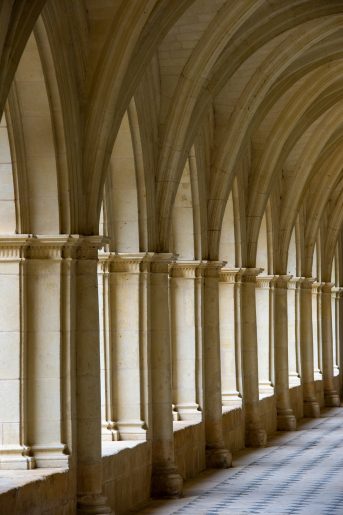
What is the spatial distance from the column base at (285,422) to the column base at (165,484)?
324 inches

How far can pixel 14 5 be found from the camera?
8516 millimetres

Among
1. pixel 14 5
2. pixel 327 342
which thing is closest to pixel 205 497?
pixel 14 5

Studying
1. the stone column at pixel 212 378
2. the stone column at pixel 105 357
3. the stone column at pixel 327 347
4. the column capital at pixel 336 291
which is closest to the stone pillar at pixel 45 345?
the stone column at pixel 105 357

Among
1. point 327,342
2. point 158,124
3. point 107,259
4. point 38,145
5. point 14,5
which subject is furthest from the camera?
point 327,342

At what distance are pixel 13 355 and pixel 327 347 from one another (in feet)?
58.6

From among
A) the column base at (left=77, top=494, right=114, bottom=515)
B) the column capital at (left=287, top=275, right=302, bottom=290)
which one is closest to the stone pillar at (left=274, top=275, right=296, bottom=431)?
the column capital at (left=287, top=275, right=302, bottom=290)

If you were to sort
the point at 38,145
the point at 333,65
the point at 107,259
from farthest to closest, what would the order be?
the point at 333,65 → the point at 107,259 → the point at 38,145

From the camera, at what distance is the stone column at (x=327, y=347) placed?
27.6 meters

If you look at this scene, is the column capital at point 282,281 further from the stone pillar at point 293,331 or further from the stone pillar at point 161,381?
the stone pillar at point 161,381

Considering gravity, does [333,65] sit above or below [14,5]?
above

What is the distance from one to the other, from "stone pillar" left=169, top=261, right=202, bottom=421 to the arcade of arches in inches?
0.7

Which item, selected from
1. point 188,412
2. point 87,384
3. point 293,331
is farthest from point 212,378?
point 293,331

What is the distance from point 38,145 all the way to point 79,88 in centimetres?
93

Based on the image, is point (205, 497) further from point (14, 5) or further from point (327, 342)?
point (327, 342)
